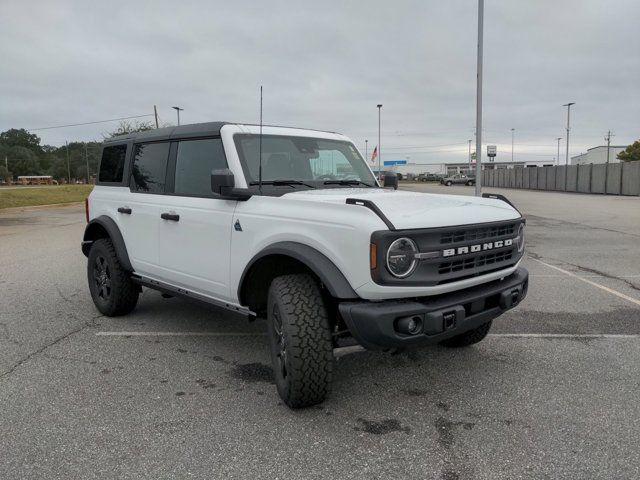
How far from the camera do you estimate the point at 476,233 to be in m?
3.47

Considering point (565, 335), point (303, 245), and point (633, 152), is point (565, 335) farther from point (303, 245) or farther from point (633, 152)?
point (633, 152)

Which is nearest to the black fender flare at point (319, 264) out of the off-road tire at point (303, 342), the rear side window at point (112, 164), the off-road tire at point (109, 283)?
the off-road tire at point (303, 342)

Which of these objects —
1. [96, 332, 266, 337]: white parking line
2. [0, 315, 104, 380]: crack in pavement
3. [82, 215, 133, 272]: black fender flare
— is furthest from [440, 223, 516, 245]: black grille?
[0, 315, 104, 380]: crack in pavement

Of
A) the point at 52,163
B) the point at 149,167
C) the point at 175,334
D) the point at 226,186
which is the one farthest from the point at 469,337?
the point at 52,163

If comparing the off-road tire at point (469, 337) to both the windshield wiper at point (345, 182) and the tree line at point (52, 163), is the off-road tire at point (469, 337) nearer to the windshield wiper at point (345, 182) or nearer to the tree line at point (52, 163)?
the windshield wiper at point (345, 182)

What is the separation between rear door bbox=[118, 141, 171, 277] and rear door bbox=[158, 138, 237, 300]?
13 cm

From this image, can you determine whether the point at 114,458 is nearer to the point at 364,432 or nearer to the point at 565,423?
the point at 364,432

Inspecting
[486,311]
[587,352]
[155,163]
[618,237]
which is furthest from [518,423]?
[618,237]

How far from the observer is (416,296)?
10.3 ft

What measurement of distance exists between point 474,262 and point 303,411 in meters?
1.47

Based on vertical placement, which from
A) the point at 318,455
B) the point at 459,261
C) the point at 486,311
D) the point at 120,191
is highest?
the point at 120,191

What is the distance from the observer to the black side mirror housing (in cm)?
364

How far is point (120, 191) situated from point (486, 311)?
3.78 m

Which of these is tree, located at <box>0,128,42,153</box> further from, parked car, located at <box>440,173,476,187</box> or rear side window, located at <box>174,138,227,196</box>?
rear side window, located at <box>174,138,227,196</box>
